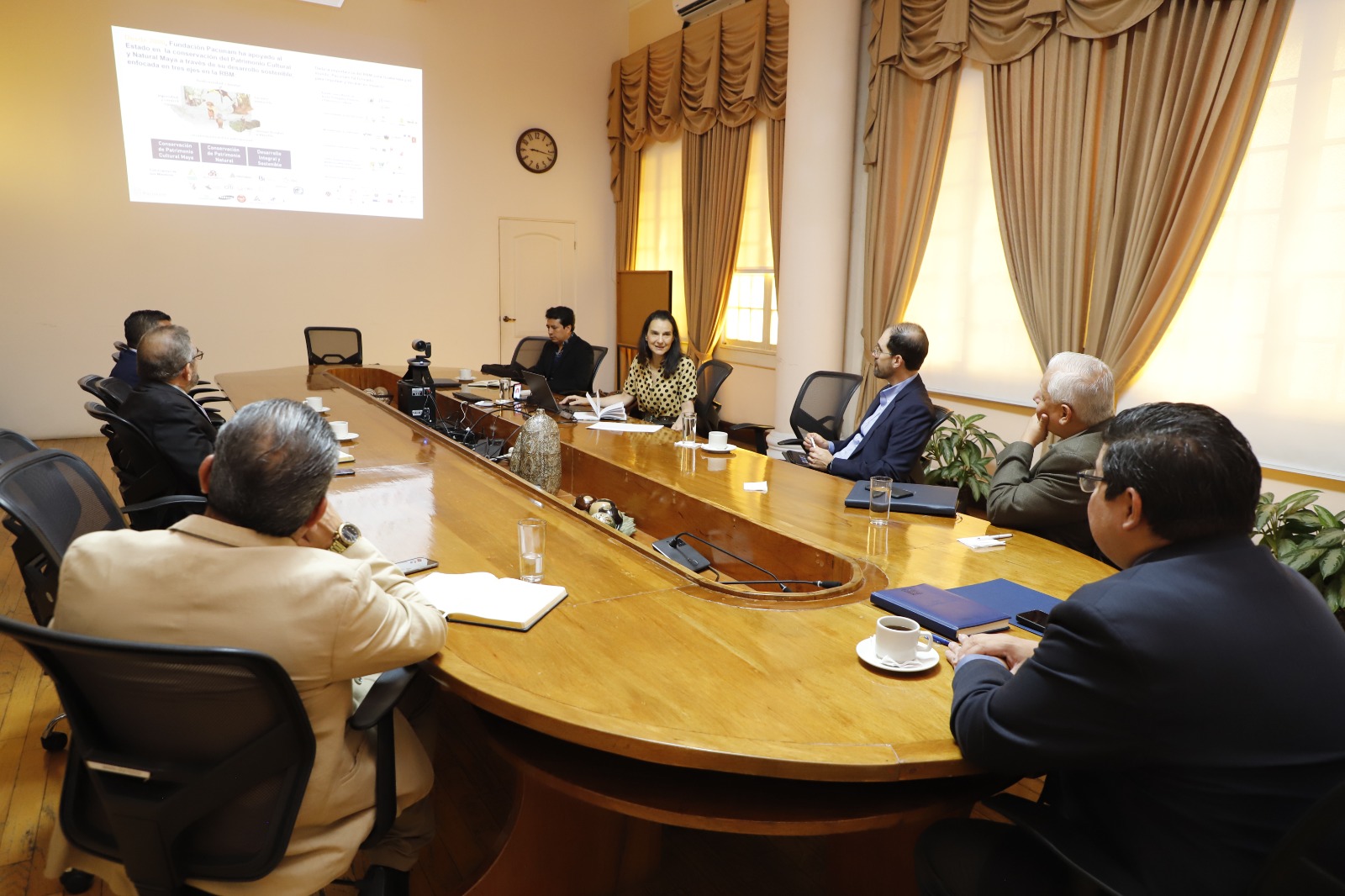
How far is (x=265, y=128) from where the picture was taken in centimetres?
688

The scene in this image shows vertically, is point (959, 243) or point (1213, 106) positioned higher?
point (1213, 106)

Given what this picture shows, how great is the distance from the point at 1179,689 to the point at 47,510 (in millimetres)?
2077

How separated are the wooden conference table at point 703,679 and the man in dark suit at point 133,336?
93.2 inches

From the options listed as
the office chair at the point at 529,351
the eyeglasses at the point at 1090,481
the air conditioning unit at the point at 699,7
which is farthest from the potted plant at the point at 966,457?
the air conditioning unit at the point at 699,7

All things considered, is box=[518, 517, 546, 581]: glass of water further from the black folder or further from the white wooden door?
the white wooden door

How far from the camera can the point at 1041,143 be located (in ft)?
14.5

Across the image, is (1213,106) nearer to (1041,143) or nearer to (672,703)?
(1041,143)

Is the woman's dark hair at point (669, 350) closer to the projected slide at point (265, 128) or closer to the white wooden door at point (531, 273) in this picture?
the white wooden door at point (531, 273)

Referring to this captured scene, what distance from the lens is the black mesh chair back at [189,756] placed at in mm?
1153

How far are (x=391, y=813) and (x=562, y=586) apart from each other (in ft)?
1.82

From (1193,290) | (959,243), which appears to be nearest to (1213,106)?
(1193,290)

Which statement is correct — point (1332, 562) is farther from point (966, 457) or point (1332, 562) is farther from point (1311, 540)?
point (966, 457)

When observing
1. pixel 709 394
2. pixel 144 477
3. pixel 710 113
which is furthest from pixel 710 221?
pixel 144 477

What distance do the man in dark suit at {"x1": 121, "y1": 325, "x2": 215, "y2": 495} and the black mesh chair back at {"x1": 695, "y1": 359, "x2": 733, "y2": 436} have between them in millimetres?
2680
